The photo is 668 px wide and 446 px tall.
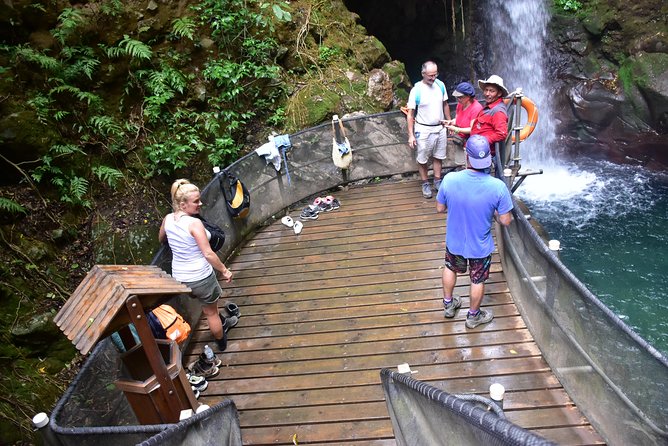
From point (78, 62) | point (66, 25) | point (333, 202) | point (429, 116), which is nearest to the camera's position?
point (429, 116)

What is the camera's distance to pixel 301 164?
859 cm

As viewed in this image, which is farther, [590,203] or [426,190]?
[590,203]

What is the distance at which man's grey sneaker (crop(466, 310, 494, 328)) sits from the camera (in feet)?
17.0

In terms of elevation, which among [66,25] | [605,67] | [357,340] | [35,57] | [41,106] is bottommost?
[357,340]

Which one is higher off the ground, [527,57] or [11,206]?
[11,206]

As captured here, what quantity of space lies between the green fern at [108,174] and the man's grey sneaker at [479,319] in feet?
21.2

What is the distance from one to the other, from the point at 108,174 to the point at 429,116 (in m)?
5.65

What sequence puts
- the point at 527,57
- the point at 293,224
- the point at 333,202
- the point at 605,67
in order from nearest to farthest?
the point at 293,224
the point at 333,202
the point at 605,67
the point at 527,57

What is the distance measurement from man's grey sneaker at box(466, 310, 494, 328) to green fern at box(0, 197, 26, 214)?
A: 684 centimetres

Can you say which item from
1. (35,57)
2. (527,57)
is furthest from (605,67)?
(35,57)

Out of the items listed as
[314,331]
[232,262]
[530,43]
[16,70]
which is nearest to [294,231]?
[232,262]

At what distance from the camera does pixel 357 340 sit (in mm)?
5363

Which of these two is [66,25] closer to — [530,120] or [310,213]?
[310,213]

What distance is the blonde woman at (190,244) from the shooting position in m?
4.51
